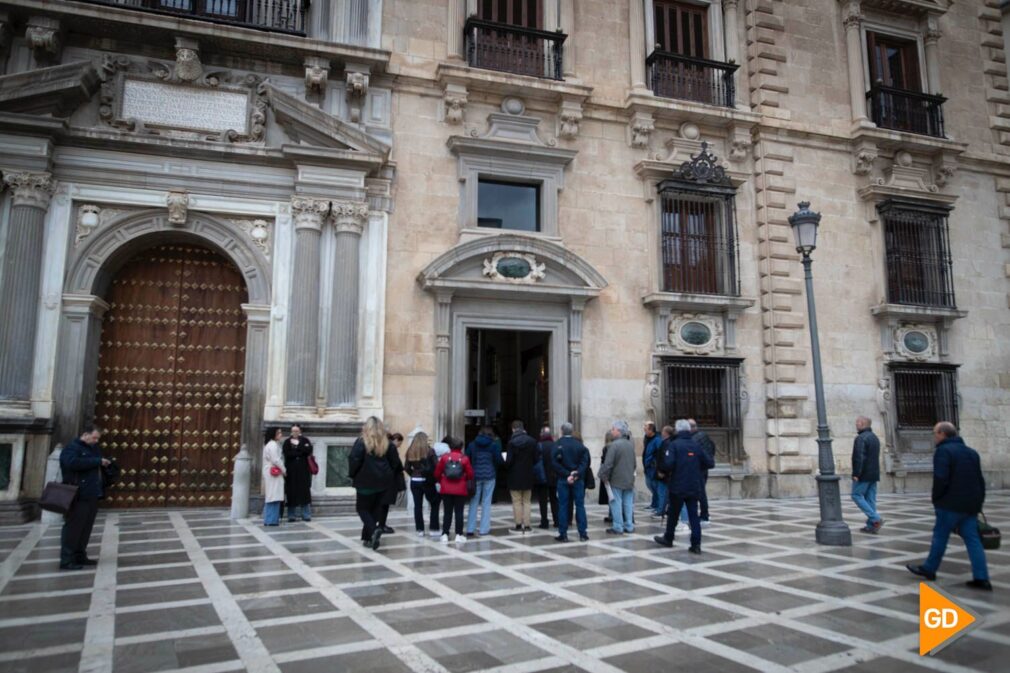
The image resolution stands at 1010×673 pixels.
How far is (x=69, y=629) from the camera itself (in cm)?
510

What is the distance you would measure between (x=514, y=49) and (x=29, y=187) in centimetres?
930

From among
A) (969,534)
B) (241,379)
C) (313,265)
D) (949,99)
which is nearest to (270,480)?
(241,379)

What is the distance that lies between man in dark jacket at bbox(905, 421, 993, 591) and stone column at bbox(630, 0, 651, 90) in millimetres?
10851

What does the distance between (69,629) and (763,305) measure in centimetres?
1383

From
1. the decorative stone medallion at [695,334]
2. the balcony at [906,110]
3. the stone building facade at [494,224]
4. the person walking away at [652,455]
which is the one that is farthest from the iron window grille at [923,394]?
the person walking away at [652,455]

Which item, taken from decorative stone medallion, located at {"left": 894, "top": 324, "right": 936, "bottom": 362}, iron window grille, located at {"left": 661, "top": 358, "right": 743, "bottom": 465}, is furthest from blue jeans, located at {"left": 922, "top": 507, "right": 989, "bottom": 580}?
decorative stone medallion, located at {"left": 894, "top": 324, "right": 936, "bottom": 362}

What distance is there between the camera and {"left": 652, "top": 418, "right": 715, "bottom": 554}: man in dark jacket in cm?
818

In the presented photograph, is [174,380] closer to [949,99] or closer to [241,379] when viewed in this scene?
[241,379]

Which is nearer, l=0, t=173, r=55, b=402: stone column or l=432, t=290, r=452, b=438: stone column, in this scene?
l=0, t=173, r=55, b=402: stone column

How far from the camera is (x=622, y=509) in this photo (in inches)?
394

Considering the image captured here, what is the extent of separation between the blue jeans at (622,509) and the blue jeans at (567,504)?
67 centimetres

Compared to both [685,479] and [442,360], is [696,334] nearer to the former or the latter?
[442,360]

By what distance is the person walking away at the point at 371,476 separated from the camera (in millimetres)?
8484

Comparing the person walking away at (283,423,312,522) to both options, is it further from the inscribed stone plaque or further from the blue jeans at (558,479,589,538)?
the inscribed stone plaque
